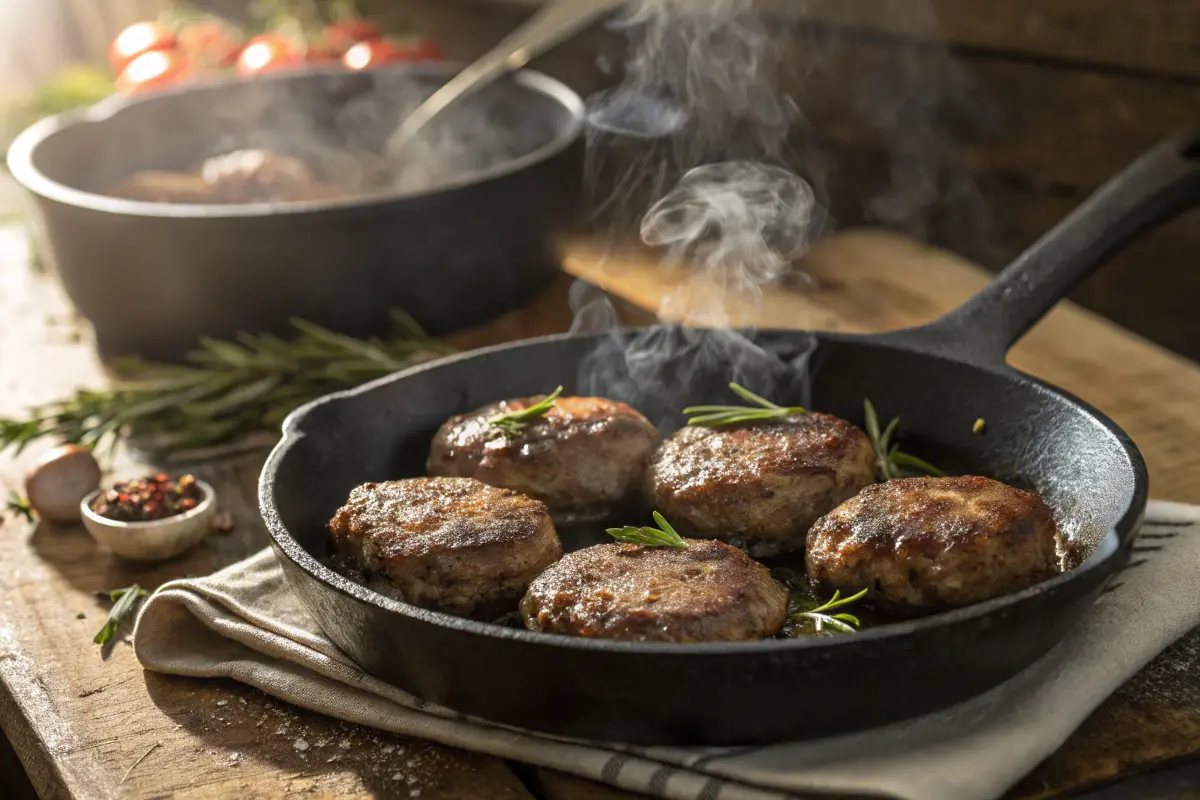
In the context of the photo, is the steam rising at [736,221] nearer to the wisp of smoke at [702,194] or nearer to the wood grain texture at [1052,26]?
the wisp of smoke at [702,194]

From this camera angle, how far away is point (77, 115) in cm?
336

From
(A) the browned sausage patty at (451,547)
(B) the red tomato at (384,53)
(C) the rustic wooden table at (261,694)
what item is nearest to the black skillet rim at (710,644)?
(A) the browned sausage patty at (451,547)

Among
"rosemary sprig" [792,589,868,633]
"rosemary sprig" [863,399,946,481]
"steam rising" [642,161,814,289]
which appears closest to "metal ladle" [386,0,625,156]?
"steam rising" [642,161,814,289]

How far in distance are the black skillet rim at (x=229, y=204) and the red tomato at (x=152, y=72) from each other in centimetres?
73

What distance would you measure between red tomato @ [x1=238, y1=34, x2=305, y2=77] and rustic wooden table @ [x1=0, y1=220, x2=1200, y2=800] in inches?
57.0

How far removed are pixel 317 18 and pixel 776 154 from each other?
2102 millimetres

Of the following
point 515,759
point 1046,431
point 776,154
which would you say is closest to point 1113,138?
point 776,154

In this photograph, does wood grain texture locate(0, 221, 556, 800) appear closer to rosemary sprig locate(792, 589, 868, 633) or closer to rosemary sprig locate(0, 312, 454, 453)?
rosemary sprig locate(0, 312, 454, 453)

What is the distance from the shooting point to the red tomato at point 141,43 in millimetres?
4543

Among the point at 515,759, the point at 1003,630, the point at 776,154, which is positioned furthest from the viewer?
the point at 776,154

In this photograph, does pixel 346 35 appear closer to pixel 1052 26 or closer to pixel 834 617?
pixel 1052 26

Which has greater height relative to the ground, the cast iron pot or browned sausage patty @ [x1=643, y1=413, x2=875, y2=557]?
the cast iron pot

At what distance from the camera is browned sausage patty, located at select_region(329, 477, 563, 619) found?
1627 millimetres

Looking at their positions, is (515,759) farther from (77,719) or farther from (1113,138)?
(1113,138)
